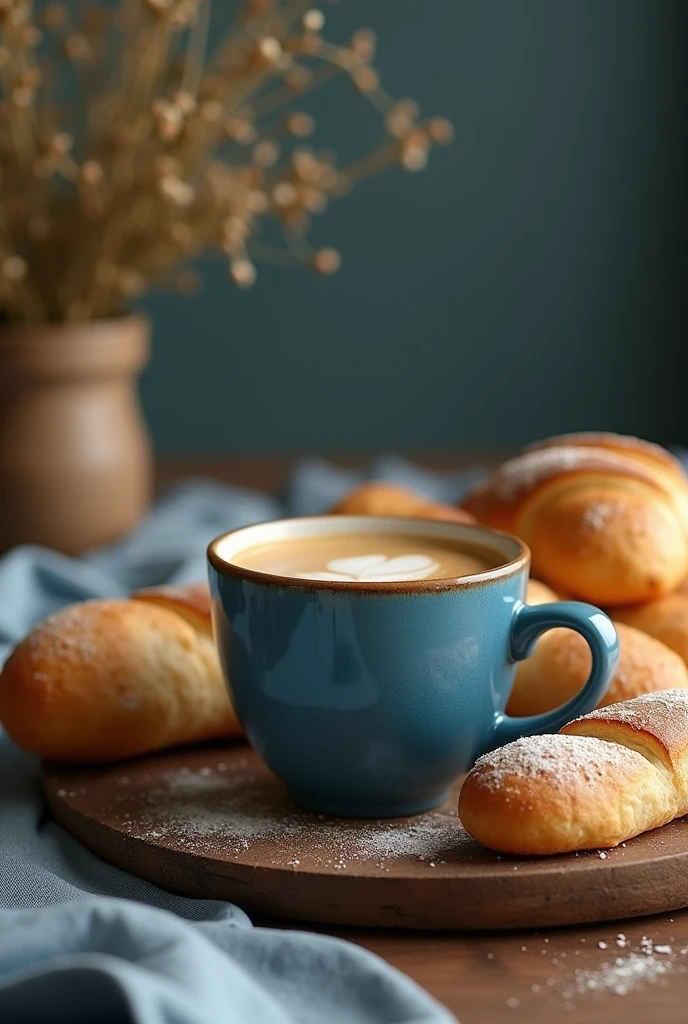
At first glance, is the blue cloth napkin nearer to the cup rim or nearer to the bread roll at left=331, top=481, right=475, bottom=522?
the cup rim

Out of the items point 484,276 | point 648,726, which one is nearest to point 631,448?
point 648,726

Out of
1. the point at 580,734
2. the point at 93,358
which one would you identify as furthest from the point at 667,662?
the point at 93,358

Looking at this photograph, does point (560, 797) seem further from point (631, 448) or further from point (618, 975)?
point (631, 448)

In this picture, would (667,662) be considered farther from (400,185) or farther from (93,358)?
(400,185)

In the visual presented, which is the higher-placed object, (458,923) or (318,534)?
(318,534)

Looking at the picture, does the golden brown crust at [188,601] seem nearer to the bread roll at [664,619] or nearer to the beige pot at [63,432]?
the bread roll at [664,619]

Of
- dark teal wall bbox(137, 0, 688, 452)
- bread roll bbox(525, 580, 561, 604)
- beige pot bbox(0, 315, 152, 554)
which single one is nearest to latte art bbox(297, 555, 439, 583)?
bread roll bbox(525, 580, 561, 604)

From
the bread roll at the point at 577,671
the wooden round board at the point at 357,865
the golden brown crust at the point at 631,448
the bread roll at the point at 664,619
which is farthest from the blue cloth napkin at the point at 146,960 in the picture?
the golden brown crust at the point at 631,448
